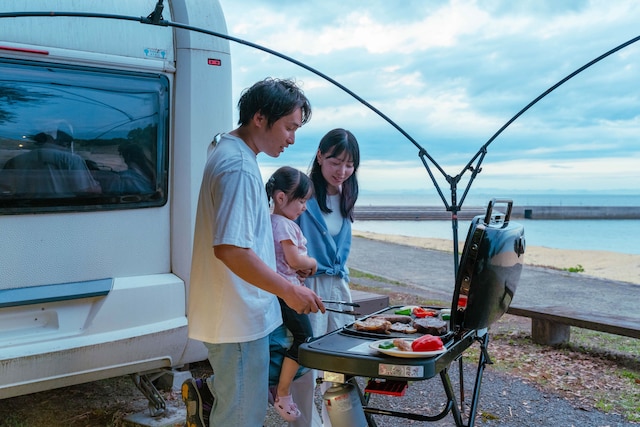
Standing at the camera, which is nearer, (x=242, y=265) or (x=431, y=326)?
(x=242, y=265)

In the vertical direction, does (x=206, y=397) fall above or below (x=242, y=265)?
below

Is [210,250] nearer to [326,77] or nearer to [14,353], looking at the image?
[14,353]

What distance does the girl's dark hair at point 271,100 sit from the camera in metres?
2.50

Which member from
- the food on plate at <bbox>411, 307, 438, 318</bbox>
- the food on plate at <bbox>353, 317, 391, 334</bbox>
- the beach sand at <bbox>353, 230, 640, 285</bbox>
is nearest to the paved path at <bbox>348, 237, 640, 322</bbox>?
the beach sand at <bbox>353, 230, 640, 285</bbox>

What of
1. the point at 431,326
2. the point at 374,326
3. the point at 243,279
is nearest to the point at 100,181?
the point at 243,279

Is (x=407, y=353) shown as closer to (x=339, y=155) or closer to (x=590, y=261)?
(x=339, y=155)

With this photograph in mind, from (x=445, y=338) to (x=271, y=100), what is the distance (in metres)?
1.14

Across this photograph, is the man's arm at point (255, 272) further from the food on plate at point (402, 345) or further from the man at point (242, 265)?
the food on plate at point (402, 345)

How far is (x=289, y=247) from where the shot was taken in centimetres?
312

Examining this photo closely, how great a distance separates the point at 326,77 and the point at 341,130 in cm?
48

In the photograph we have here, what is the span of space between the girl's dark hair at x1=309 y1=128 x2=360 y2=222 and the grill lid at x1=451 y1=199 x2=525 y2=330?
114 cm

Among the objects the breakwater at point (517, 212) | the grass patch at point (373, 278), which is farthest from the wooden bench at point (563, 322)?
the breakwater at point (517, 212)

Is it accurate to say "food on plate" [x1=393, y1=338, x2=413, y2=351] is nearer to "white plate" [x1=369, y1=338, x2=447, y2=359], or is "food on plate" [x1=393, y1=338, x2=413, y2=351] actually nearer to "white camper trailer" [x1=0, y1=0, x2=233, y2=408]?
"white plate" [x1=369, y1=338, x2=447, y2=359]

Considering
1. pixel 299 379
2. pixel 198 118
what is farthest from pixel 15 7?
pixel 299 379
